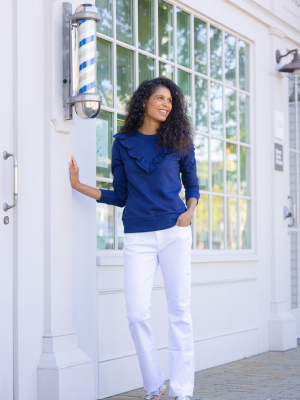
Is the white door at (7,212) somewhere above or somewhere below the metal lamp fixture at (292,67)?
below

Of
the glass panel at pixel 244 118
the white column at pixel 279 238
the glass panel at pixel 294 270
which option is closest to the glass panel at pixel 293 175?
the glass panel at pixel 294 270

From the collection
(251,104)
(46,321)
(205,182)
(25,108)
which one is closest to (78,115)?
(25,108)

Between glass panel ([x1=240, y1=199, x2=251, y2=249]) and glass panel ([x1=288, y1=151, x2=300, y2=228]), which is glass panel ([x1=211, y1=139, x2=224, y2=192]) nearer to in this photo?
glass panel ([x1=240, y1=199, x2=251, y2=249])

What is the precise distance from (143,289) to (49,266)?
20.0 inches

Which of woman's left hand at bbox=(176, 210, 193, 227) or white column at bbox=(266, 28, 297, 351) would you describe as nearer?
woman's left hand at bbox=(176, 210, 193, 227)

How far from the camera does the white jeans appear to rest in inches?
160

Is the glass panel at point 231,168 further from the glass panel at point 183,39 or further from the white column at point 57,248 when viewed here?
the white column at point 57,248

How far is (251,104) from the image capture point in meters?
6.63

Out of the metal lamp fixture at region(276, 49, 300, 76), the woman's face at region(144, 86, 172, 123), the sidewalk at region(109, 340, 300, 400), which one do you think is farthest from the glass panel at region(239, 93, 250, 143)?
the woman's face at region(144, 86, 172, 123)

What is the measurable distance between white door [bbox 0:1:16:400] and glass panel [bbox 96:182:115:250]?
897 millimetres

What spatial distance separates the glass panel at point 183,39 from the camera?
5.68 meters

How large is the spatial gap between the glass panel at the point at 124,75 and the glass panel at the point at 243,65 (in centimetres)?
172

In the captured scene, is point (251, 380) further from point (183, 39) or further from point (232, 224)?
point (183, 39)

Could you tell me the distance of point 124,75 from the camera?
504 cm
